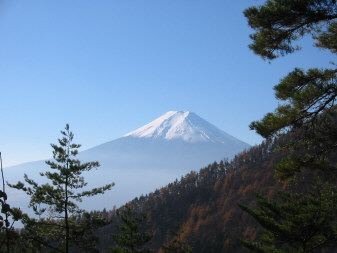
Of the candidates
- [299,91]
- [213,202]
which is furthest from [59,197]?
[213,202]

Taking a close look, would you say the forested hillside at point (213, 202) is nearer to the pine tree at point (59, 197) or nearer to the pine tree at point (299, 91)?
the pine tree at point (59, 197)

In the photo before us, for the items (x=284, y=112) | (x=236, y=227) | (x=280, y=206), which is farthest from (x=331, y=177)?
(x=236, y=227)

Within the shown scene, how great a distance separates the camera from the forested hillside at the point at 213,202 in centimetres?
11438

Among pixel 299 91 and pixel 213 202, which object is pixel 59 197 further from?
pixel 213 202

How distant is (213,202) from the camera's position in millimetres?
135875

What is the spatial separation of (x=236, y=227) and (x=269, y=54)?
116252mm

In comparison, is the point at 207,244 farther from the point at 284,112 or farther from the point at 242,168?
the point at 284,112

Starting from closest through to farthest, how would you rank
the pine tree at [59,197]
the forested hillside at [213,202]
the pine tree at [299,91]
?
the pine tree at [299,91]
the pine tree at [59,197]
the forested hillside at [213,202]

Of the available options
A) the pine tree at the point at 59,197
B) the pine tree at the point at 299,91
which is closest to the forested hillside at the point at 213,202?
the pine tree at the point at 59,197

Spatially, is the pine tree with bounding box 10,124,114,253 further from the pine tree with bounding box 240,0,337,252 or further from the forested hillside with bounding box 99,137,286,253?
the forested hillside with bounding box 99,137,286,253

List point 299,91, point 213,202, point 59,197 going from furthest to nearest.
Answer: point 213,202, point 59,197, point 299,91

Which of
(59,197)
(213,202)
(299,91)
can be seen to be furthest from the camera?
(213,202)

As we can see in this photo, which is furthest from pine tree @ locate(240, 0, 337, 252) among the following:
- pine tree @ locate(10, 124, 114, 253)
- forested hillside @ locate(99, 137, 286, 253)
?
forested hillside @ locate(99, 137, 286, 253)

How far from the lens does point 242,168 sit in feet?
492
